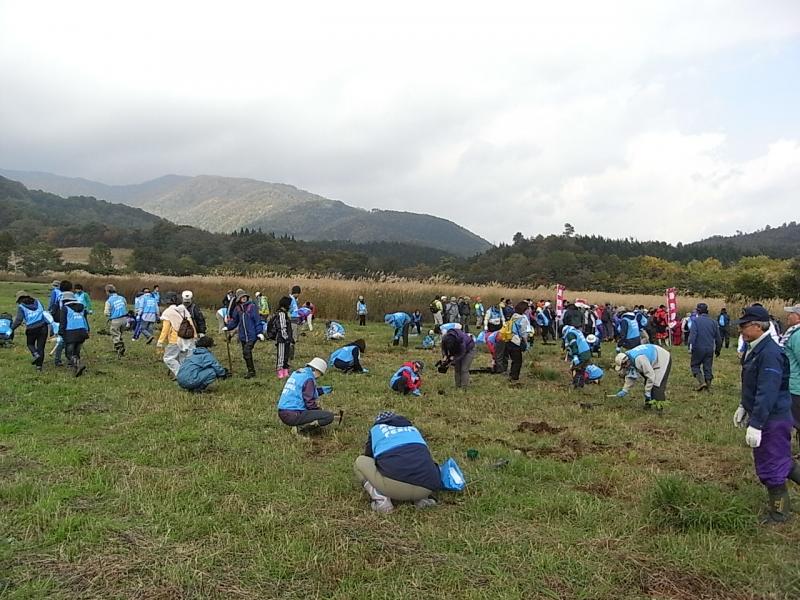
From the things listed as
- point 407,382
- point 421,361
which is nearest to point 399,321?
point 421,361

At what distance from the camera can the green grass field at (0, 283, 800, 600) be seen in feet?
12.5

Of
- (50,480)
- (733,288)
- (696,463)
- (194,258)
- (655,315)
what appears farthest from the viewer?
(194,258)

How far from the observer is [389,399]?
975 cm

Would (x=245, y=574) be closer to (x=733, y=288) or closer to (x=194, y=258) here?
(x=733, y=288)

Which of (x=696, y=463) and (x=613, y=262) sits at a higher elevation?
(x=613, y=262)

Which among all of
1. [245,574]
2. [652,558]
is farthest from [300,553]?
[652,558]

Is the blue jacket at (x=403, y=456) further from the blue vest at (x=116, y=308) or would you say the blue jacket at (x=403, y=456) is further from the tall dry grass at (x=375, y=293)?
the tall dry grass at (x=375, y=293)

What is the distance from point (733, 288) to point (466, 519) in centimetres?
3652

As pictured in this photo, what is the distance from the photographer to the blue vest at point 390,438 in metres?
5.10

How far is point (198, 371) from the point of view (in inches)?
389

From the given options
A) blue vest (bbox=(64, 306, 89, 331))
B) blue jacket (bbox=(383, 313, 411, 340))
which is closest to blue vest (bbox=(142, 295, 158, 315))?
blue vest (bbox=(64, 306, 89, 331))

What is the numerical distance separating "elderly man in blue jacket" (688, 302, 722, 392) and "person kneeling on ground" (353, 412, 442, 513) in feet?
26.8

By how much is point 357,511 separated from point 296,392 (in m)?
2.70

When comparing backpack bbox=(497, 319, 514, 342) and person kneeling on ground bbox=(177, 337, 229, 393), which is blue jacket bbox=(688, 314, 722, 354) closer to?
backpack bbox=(497, 319, 514, 342)
